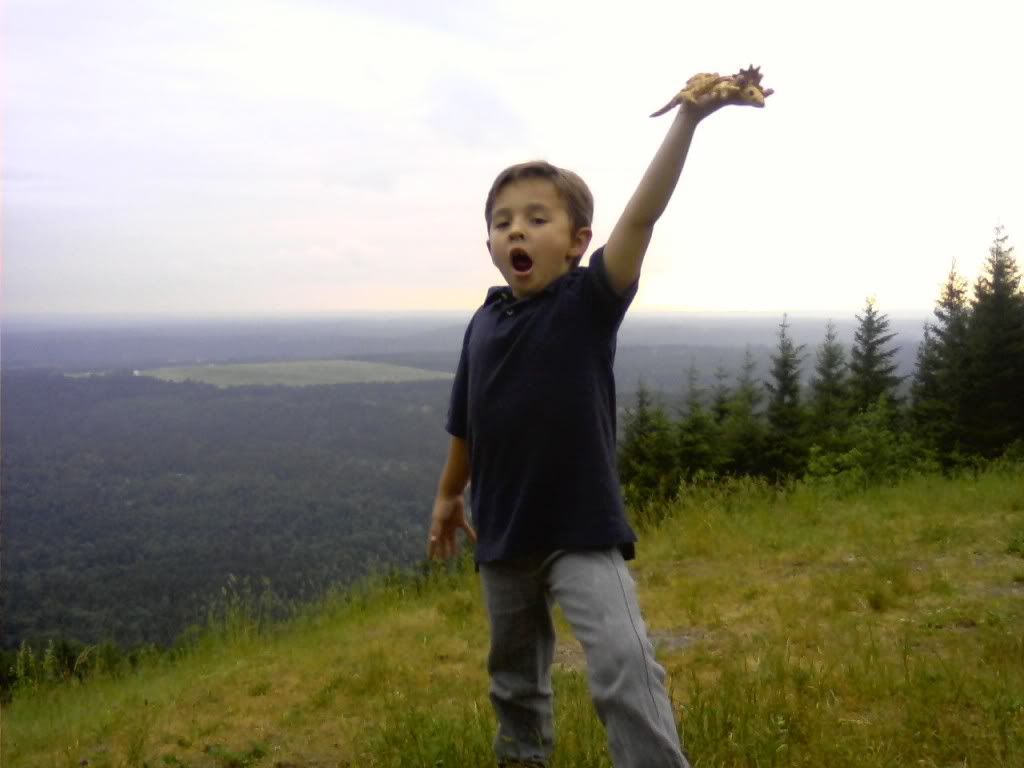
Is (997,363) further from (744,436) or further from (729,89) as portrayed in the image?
(729,89)

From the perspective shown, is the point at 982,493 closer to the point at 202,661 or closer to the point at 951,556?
the point at 951,556

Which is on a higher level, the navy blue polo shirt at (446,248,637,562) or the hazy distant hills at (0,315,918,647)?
the navy blue polo shirt at (446,248,637,562)

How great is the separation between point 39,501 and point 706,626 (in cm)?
5989

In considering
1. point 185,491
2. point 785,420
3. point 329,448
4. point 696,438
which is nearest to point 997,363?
point 785,420

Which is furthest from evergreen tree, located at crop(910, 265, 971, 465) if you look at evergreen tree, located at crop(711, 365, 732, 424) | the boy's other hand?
the boy's other hand

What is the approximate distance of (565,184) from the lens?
6.95ft

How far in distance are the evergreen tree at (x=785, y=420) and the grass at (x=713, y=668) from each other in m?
12.0

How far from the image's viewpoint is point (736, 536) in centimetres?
620

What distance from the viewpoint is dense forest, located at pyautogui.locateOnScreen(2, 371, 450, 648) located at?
31.2m

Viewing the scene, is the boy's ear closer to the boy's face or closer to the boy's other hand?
the boy's face

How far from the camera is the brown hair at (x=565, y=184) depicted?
2121 millimetres

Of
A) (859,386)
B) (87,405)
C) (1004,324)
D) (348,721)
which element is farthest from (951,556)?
(87,405)

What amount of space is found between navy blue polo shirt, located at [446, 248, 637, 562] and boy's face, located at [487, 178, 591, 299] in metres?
0.04

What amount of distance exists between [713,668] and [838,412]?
2101 cm
